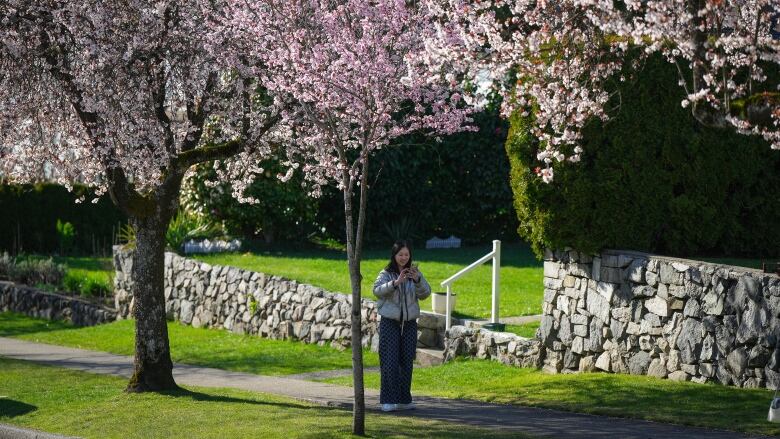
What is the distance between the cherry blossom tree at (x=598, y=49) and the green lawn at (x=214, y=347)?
675 centimetres

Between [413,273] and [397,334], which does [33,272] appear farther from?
[413,273]

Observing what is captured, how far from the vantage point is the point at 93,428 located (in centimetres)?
1237

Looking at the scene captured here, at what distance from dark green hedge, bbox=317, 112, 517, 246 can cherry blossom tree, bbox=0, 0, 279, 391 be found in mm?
10910

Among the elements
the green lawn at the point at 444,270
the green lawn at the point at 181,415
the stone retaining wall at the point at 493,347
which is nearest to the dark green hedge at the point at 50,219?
the green lawn at the point at 444,270

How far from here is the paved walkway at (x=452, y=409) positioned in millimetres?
11195

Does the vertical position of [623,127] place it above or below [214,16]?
below

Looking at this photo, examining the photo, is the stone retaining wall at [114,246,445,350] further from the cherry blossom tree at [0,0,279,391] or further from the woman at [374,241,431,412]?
the cherry blossom tree at [0,0,279,391]

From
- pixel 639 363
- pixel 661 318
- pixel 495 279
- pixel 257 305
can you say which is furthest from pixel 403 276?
pixel 257 305

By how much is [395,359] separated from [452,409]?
0.80 meters

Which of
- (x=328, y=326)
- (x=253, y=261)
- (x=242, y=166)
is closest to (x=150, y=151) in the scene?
(x=242, y=166)

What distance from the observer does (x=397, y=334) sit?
1277 centimetres

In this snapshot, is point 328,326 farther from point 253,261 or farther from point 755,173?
point 755,173

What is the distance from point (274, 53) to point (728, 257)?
21.1 feet

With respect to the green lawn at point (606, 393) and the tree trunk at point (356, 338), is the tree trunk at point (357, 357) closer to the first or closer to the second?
the tree trunk at point (356, 338)
